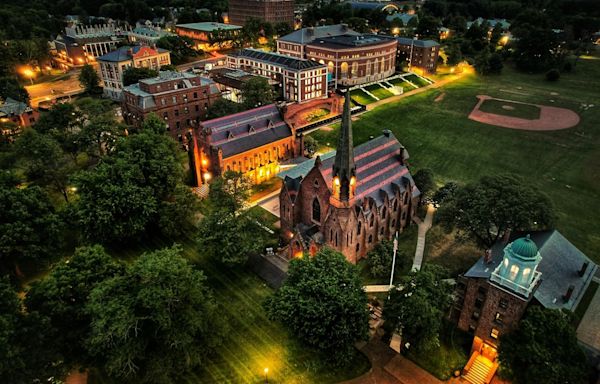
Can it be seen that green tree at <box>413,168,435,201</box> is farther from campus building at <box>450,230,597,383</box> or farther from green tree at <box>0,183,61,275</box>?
green tree at <box>0,183,61,275</box>

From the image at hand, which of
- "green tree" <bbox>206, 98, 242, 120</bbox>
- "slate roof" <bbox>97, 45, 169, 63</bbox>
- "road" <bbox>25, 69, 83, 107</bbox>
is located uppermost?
"slate roof" <bbox>97, 45, 169, 63</bbox>

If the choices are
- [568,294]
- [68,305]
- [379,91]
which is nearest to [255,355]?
[68,305]

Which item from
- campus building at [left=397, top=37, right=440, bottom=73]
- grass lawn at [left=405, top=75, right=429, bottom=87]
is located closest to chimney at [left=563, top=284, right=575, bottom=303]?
grass lawn at [left=405, top=75, right=429, bottom=87]

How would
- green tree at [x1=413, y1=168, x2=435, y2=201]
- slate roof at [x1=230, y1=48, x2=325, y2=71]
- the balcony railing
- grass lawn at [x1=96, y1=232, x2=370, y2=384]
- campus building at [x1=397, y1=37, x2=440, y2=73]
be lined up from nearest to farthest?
the balcony railing, grass lawn at [x1=96, y1=232, x2=370, y2=384], green tree at [x1=413, y1=168, x2=435, y2=201], slate roof at [x1=230, y1=48, x2=325, y2=71], campus building at [x1=397, y1=37, x2=440, y2=73]

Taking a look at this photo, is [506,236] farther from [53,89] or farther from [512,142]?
[53,89]

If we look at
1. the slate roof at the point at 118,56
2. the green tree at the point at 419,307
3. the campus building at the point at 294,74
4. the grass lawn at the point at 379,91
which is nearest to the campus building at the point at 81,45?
the slate roof at the point at 118,56

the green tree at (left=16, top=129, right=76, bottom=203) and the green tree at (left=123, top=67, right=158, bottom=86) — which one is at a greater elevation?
the green tree at (left=123, top=67, right=158, bottom=86)

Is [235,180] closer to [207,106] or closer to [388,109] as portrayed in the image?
[207,106]
